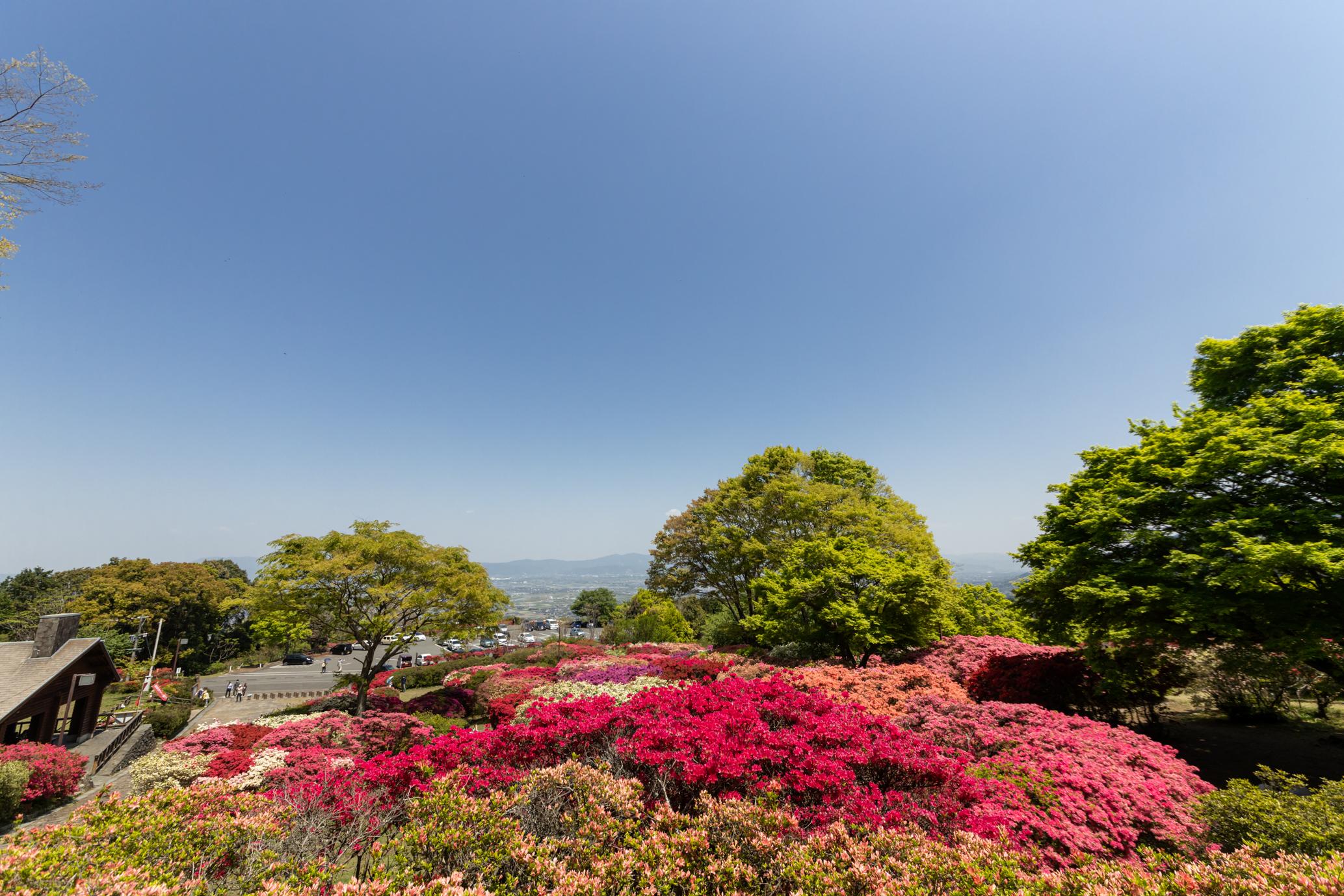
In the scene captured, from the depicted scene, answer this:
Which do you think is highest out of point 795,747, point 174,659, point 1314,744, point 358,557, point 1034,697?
point 358,557

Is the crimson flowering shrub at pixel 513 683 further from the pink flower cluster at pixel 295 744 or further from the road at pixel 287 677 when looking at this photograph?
the road at pixel 287 677

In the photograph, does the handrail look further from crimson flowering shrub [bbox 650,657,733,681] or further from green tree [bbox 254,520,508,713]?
crimson flowering shrub [bbox 650,657,733,681]

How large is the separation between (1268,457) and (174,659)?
60.7m

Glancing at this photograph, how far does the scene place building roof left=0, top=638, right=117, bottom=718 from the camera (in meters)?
15.1

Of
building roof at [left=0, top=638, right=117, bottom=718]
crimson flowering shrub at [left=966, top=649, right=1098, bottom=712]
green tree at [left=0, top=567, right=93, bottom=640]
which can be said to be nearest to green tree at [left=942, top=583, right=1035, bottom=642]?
crimson flowering shrub at [left=966, top=649, right=1098, bottom=712]

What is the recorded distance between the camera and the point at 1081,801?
599 centimetres

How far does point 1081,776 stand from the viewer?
6445mm

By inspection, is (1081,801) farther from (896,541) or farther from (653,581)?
(653,581)

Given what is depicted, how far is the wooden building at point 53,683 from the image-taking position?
15.6 m

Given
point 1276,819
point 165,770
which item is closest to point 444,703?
point 165,770

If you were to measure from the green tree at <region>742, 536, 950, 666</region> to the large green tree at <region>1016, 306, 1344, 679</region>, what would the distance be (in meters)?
3.45

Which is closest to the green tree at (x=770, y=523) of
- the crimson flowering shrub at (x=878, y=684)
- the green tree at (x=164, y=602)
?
the crimson flowering shrub at (x=878, y=684)

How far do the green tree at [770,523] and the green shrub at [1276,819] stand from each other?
42.1 ft

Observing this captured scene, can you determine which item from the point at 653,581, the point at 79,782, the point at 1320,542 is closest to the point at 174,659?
the point at 79,782
